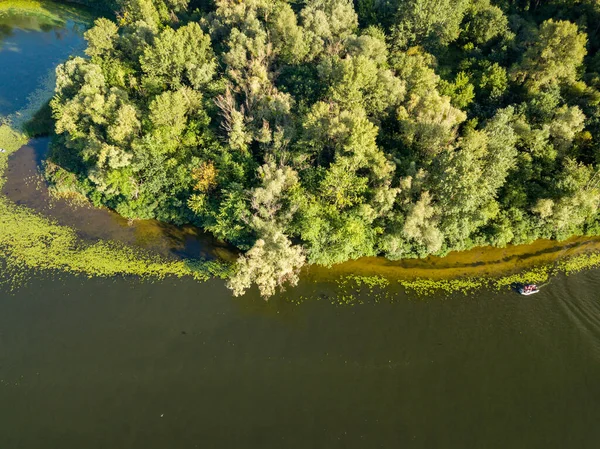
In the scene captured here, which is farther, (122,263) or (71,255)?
(71,255)

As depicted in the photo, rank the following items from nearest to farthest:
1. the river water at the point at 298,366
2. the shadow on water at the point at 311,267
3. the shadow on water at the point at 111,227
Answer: the river water at the point at 298,366 < the shadow on water at the point at 311,267 < the shadow on water at the point at 111,227

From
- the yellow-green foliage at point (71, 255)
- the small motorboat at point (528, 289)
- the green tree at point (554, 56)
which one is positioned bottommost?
the yellow-green foliage at point (71, 255)

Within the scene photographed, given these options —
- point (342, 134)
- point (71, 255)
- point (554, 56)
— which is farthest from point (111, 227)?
point (554, 56)

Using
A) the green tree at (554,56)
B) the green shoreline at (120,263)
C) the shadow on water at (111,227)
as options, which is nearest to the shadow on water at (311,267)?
the shadow on water at (111,227)

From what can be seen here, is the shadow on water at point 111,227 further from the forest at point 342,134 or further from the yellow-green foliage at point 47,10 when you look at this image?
the yellow-green foliage at point 47,10

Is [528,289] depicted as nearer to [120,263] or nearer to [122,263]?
[122,263]

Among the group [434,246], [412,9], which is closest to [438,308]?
[434,246]
